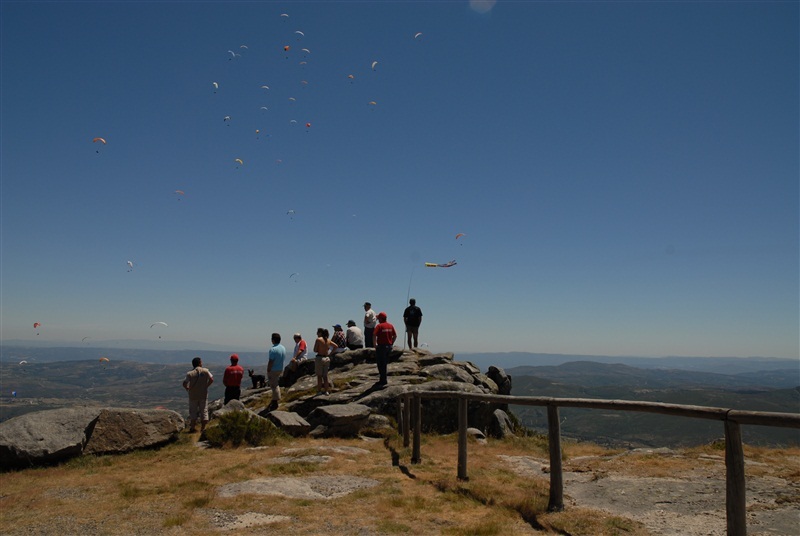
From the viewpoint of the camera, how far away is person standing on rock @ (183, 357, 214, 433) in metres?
17.6

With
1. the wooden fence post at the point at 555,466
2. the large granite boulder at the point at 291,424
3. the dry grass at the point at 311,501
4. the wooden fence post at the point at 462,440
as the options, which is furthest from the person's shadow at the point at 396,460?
the wooden fence post at the point at 555,466

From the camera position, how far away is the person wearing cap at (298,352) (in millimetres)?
23247

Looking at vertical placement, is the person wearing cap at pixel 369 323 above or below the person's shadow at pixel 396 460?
above

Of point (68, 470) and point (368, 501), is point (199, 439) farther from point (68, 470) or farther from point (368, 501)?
point (368, 501)

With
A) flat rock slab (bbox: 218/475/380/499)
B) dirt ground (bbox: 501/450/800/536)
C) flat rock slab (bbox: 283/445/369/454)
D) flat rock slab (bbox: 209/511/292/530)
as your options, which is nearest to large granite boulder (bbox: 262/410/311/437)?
flat rock slab (bbox: 283/445/369/454)

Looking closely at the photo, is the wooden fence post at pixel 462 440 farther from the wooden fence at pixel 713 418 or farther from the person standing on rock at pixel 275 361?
the person standing on rock at pixel 275 361

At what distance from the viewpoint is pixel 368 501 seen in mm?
8961

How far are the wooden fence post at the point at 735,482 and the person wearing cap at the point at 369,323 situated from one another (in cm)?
1918

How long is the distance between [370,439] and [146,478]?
7493mm

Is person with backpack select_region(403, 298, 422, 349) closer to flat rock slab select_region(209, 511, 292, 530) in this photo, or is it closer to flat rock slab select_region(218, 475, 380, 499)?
flat rock slab select_region(218, 475, 380, 499)

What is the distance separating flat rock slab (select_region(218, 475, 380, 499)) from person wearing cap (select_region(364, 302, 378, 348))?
539 inches

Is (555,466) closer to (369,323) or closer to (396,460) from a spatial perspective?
(396,460)

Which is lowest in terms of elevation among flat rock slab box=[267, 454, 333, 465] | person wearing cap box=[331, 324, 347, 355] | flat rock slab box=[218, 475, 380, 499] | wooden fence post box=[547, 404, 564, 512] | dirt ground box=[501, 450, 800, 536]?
flat rock slab box=[267, 454, 333, 465]

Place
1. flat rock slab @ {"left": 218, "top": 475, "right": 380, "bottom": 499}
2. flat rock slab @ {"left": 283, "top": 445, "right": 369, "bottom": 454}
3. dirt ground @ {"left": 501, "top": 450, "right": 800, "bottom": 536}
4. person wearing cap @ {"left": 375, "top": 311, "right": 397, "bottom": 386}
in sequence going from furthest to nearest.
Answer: person wearing cap @ {"left": 375, "top": 311, "right": 397, "bottom": 386}
flat rock slab @ {"left": 283, "top": 445, "right": 369, "bottom": 454}
flat rock slab @ {"left": 218, "top": 475, "right": 380, "bottom": 499}
dirt ground @ {"left": 501, "top": 450, "right": 800, "bottom": 536}
